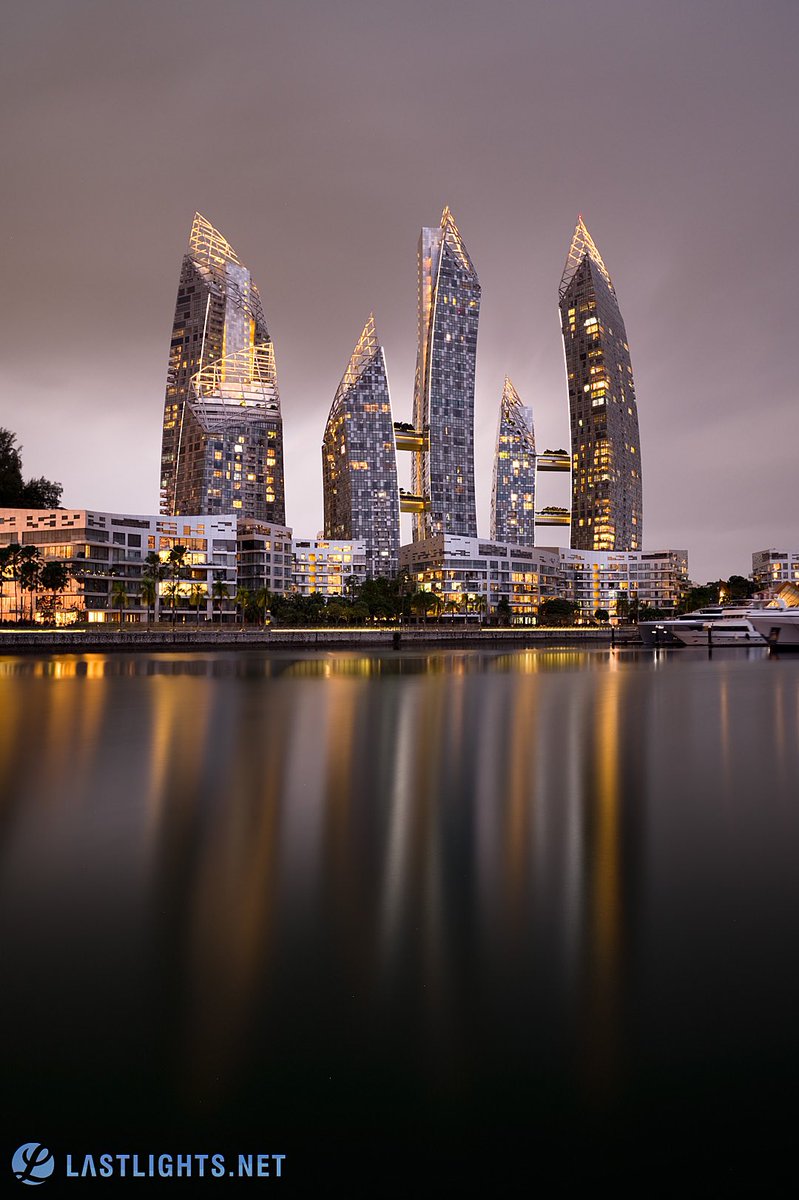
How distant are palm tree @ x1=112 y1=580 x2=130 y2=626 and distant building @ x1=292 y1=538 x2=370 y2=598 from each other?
5068cm

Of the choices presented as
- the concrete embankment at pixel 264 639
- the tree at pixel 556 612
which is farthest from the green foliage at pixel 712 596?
the concrete embankment at pixel 264 639

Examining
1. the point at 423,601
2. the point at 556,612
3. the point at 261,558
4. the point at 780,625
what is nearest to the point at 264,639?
the point at 261,558

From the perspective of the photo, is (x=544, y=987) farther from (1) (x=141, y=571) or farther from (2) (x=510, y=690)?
(1) (x=141, y=571)

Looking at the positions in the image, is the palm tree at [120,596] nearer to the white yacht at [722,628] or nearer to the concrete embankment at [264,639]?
the concrete embankment at [264,639]

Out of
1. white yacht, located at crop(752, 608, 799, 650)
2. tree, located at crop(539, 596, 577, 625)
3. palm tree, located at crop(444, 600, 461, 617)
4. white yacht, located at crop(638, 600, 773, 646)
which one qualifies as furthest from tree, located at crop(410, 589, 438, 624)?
white yacht, located at crop(752, 608, 799, 650)

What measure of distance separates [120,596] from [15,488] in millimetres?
34439

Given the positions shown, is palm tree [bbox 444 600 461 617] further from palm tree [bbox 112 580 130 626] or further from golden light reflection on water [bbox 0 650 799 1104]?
golden light reflection on water [bbox 0 650 799 1104]

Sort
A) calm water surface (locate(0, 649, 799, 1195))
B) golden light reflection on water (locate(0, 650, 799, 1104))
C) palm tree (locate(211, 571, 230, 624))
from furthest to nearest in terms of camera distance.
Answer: palm tree (locate(211, 571, 230, 624)) < golden light reflection on water (locate(0, 650, 799, 1104)) < calm water surface (locate(0, 649, 799, 1195))

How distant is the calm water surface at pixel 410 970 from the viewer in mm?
4898

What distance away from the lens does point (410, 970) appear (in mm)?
7102

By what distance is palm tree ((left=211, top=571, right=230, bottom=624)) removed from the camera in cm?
13150

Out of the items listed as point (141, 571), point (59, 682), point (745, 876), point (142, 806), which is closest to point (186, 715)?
point (142, 806)

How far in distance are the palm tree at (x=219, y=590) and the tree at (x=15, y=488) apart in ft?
118

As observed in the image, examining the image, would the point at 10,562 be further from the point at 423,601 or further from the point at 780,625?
the point at 780,625
